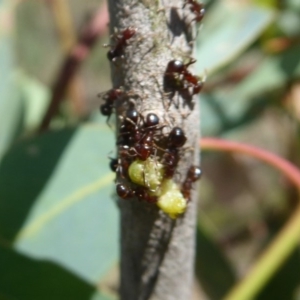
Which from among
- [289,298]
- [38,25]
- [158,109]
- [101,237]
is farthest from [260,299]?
[38,25]

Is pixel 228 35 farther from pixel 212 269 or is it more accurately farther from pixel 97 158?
pixel 212 269

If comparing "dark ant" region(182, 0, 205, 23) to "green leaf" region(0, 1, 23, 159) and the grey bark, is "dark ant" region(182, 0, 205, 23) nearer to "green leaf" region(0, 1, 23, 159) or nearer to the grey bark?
the grey bark

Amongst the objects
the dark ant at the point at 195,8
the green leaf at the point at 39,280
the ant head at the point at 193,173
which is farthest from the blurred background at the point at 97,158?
the ant head at the point at 193,173

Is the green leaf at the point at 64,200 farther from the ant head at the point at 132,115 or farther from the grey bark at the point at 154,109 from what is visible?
the ant head at the point at 132,115

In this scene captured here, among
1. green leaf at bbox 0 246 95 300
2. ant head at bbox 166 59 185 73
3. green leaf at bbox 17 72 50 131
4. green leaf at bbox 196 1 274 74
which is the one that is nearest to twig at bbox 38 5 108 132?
green leaf at bbox 17 72 50 131

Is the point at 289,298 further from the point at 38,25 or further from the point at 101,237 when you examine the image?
the point at 38,25

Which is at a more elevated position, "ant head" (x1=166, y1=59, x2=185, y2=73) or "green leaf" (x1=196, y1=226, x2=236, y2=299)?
"ant head" (x1=166, y1=59, x2=185, y2=73)

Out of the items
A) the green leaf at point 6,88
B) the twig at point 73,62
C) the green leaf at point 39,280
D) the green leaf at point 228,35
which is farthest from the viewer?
the twig at point 73,62
